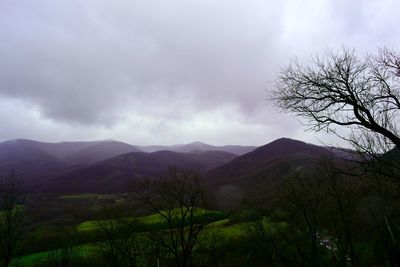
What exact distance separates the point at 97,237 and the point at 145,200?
50.5 m

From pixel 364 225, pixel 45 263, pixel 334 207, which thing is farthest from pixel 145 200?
pixel 45 263

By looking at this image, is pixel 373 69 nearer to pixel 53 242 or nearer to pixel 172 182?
pixel 172 182

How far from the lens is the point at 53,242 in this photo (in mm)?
68125

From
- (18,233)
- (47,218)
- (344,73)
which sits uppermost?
(344,73)

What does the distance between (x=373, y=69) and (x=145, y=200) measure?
75.2 ft

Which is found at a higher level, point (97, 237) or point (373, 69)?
point (373, 69)

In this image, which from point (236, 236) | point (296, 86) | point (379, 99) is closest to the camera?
point (379, 99)

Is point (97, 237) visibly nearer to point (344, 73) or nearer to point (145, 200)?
point (145, 200)

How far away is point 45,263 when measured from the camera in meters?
54.6

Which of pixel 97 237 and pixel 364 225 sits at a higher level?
pixel 364 225

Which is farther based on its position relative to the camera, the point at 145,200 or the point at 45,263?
the point at 45,263

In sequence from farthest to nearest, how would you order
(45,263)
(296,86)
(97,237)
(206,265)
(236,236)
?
(97,237), (236,236), (45,263), (206,265), (296,86)

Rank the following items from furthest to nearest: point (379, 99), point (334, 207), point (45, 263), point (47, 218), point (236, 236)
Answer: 1. point (47, 218)
2. point (236, 236)
3. point (45, 263)
4. point (334, 207)
5. point (379, 99)

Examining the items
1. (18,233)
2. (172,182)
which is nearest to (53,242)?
(18,233)
